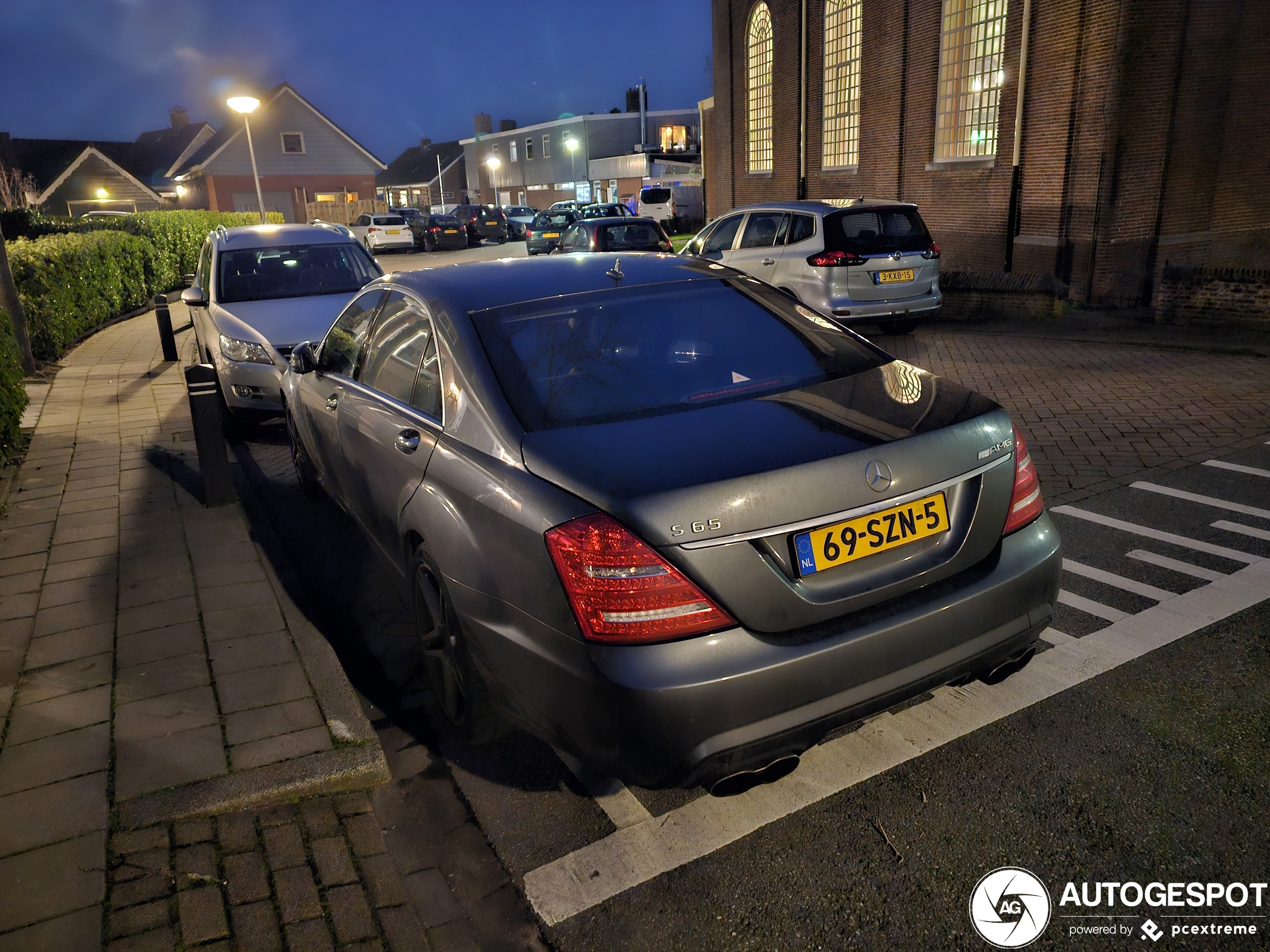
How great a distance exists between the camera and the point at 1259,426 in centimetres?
733

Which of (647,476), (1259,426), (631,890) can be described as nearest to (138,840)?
(631,890)

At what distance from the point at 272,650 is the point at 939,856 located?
112 inches

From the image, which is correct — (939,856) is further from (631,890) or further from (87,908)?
(87,908)

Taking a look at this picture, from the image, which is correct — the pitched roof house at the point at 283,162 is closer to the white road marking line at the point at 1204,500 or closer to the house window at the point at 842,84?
the house window at the point at 842,84

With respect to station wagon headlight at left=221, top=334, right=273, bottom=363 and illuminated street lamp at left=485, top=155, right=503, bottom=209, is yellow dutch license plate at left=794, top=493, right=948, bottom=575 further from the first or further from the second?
illuminated street lamp at left=485, top=155, right=503, bottom=209

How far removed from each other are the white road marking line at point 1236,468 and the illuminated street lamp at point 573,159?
5955cm

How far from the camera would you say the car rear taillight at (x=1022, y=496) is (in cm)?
296

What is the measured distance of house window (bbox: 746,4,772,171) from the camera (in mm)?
26047

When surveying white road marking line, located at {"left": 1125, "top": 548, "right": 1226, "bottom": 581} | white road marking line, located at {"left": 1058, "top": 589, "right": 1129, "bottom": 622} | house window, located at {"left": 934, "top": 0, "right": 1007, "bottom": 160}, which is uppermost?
house window, located at {"left": 934, "top": 0, "right": 1007, "bottom": 160}

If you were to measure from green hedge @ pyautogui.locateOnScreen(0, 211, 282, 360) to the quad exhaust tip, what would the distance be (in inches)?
481

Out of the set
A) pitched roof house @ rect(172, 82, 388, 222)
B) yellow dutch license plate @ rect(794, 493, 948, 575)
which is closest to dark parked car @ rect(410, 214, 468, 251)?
pitched roof house @ rect(172, 82, 388, 222)

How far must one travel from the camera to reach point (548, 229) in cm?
3519

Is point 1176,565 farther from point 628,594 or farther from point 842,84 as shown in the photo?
point 842,84

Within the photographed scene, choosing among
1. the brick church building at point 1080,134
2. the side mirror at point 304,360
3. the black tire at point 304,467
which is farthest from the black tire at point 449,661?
the brick church building at point 1080,134
